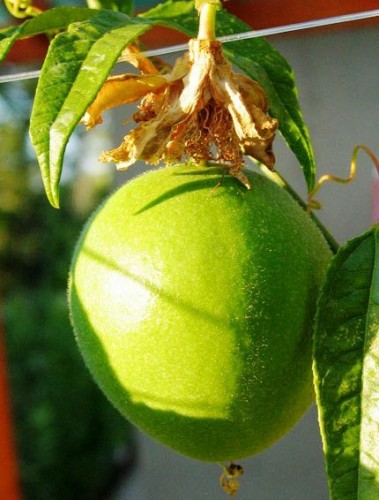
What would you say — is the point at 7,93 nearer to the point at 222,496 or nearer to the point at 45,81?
the point at 222,496

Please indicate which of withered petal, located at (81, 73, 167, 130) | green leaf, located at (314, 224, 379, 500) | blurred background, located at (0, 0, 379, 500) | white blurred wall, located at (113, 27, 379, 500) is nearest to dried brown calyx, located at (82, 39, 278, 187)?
withered petal, located at (81, 73, 167, 130)

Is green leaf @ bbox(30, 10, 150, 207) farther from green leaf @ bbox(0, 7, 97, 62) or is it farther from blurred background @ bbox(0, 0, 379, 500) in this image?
blurred background @ bbox(0, 0, 379, 500)

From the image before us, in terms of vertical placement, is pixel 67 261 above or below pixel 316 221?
below

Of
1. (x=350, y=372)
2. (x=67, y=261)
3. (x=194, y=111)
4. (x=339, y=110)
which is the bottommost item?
(x=67, y=261)

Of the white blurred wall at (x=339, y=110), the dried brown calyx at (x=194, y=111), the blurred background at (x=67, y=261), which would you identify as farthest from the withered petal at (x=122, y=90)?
the white blurred wall at (x=339, y=110)

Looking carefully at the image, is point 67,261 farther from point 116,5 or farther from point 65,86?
point 65,86

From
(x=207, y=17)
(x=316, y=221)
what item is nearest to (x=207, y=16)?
(x=207, y=17)
